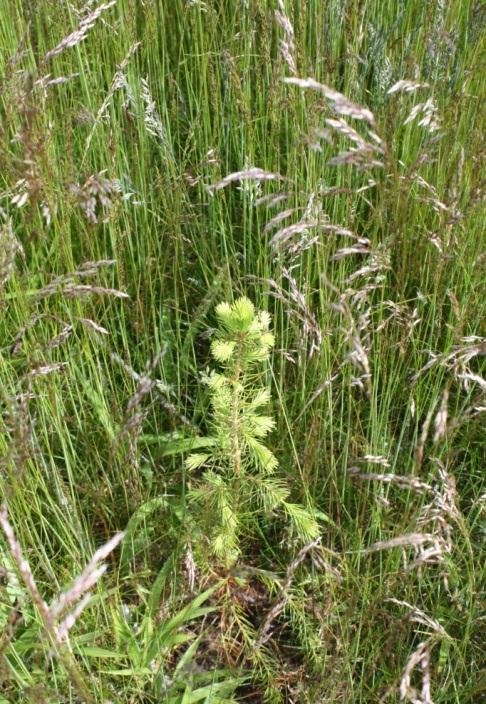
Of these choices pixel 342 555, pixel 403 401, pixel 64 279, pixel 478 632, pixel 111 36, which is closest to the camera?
pixel 64 279

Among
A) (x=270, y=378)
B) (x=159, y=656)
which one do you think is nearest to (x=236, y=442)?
(x=270, y=378)

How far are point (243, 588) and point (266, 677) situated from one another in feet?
0.69

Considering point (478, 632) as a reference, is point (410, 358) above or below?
above

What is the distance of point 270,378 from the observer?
73.5 inches

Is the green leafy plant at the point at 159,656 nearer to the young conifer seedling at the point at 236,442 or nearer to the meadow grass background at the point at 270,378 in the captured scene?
the meadow grass background at the point at 270,378

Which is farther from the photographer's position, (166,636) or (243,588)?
(243,588)

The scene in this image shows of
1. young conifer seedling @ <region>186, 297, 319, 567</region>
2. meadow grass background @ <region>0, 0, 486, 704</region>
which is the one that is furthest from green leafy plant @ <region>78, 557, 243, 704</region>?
young conifer seedling @ <region>186, 297, 319, 567</region>

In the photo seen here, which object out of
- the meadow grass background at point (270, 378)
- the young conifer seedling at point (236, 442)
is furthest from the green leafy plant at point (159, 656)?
the young conifer seedling at point (236, 442)

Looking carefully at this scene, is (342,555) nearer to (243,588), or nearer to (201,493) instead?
(243,588)

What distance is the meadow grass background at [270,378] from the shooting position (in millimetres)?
1444

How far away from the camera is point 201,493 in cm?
161

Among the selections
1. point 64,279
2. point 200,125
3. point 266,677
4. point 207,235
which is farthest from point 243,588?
point 200,125

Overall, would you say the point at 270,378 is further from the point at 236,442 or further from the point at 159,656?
the point at 159,656

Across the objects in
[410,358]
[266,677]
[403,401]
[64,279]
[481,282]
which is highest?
[64,279]
